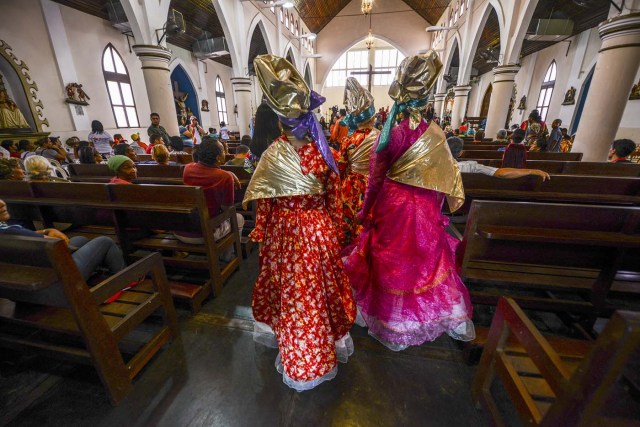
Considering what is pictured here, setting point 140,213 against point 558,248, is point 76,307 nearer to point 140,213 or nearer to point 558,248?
point 140,213

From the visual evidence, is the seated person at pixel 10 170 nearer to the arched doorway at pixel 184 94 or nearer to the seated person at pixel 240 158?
the seated person at pixel 240 158

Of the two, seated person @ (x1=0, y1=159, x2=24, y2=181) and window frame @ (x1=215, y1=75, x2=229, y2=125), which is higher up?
window frame @ (x1=215, y1=75, x2=229, y2=125)

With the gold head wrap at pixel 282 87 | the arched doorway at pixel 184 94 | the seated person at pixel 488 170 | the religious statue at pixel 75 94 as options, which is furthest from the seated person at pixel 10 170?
the arched doorway at pixel 184 94

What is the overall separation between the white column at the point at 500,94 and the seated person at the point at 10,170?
33.8 ft

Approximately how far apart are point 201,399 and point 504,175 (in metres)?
2.65

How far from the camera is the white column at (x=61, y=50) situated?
277 inches

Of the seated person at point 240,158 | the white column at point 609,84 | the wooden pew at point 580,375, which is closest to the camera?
the wooden pew at point 580,375

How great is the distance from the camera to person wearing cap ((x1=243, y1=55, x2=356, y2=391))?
1.38 metres

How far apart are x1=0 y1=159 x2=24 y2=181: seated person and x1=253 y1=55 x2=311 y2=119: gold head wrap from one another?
2.86 m

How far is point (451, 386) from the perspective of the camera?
5.44ft

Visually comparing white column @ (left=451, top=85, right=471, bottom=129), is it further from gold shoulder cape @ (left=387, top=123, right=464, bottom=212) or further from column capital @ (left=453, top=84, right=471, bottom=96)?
gold shoulder cape @ (left=387, top=123, right=464, bottom=212)

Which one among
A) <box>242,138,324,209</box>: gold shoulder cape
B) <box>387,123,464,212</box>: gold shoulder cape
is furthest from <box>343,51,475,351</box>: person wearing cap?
<box>242,138,324,209</box>: gold shoulder cape

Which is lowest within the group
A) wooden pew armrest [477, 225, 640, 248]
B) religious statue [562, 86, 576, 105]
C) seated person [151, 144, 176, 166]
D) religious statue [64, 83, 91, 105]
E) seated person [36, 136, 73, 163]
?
wooden pew armrest [477, 225, 640, 248]

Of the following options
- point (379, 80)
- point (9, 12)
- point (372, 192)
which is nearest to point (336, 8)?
point (379, 80)
